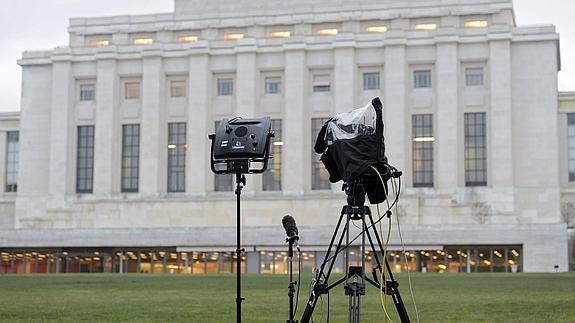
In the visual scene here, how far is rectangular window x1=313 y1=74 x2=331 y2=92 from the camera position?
3733 inches

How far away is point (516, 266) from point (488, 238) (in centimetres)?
311

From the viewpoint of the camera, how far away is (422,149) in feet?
300

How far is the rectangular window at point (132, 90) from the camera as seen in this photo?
97500 mm

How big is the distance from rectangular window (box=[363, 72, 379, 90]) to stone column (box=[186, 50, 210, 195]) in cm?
1501

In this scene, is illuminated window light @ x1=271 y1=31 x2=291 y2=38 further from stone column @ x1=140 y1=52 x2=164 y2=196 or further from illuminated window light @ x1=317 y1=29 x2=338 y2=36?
stone column @ x1=140 y1=52 x2=164 y2=196

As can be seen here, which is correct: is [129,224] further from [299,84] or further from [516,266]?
[516,266]

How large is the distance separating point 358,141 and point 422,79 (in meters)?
82.6

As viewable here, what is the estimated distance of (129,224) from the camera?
90875mm

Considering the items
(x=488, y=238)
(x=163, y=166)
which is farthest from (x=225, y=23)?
(x=488, y=238)

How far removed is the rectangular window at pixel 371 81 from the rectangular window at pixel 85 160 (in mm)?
26714

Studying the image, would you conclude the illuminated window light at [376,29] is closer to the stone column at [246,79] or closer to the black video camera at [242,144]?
the stone column at [246,79]

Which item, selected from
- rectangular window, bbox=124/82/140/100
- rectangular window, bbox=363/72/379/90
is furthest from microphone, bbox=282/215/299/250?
rectangular window, bbox=124/82/140/100

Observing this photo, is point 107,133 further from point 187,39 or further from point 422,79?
point 422,79

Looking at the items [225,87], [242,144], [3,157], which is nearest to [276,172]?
[225,87]
